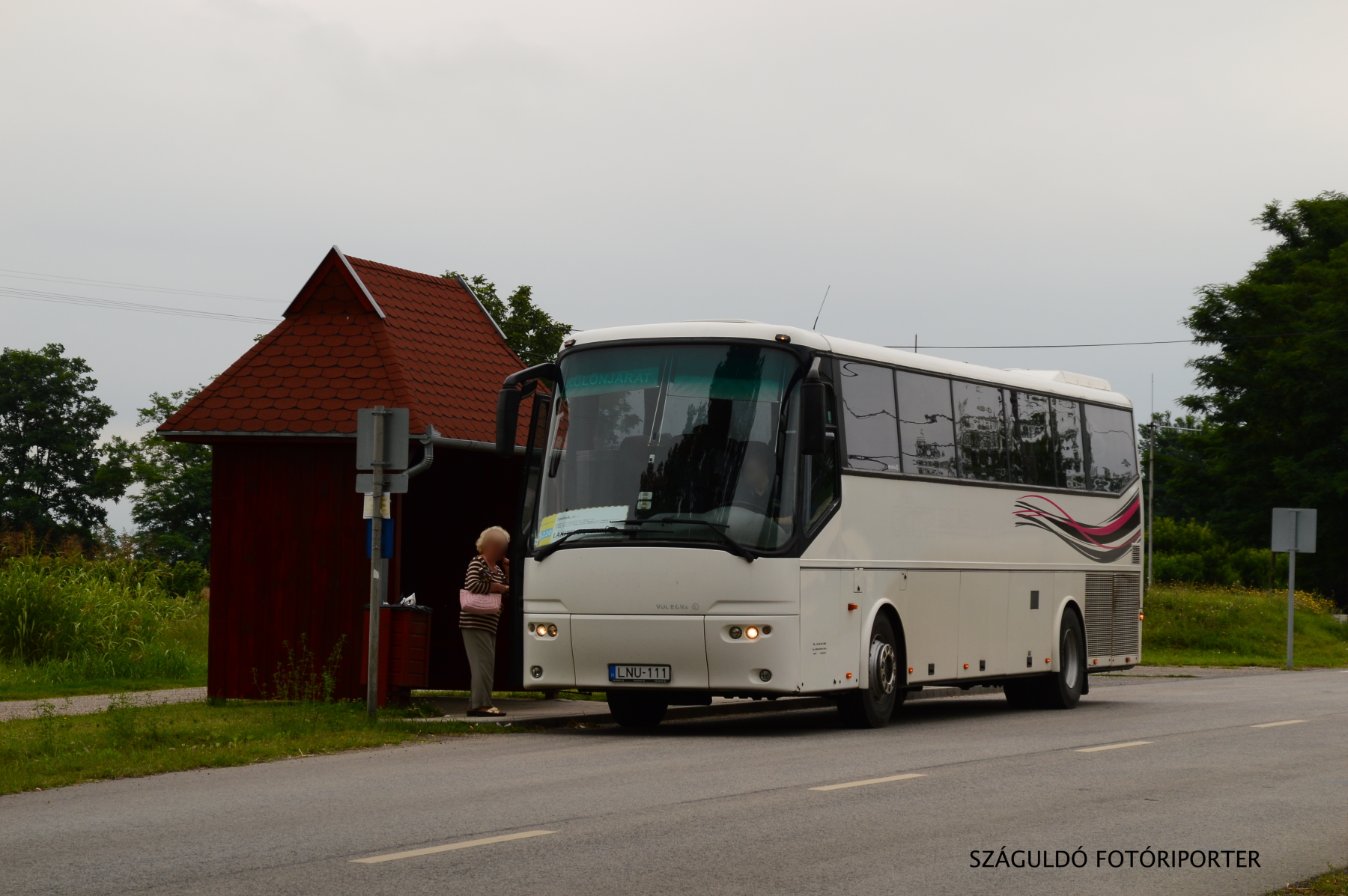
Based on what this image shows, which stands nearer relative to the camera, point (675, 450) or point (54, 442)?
point (675, 450)

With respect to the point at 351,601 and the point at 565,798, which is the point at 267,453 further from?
the point at 565,798

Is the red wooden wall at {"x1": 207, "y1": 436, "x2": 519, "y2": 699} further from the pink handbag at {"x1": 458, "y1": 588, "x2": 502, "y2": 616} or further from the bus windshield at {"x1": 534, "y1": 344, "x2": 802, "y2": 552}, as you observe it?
the bus windshield at {"x1": 534, "y1": 344, "x2": 802, "y2": 552}

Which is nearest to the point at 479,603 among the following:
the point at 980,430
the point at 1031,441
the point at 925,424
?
the point at 925,424

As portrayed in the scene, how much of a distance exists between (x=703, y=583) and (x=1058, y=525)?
7.09m

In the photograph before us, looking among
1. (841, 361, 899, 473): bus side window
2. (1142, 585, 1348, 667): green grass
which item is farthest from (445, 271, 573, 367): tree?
(841, 361, 899, 473): bus side window

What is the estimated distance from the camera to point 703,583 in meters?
15.2

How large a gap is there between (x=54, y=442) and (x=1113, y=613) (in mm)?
71122

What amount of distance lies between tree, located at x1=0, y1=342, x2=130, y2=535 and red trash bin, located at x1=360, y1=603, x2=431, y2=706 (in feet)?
231

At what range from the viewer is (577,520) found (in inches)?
618

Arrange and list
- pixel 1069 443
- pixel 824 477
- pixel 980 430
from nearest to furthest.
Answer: pixel 824 477
pixel 980 430
pixel 1069 443

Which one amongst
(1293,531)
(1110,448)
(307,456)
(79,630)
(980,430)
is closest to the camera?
(307,456)

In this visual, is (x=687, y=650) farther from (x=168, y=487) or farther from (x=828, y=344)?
(x=168, y=487)

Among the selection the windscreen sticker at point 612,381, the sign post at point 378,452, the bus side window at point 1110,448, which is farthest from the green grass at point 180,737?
the bus side window at point 1110,448

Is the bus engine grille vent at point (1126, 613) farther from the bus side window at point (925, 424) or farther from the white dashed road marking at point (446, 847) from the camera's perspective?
the white dashed road marking at point (446, 847)
